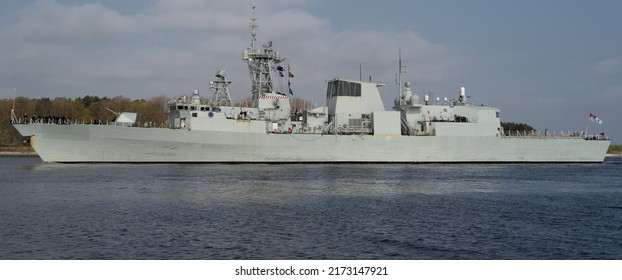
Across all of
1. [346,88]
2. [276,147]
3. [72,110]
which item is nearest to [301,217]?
[276,147]

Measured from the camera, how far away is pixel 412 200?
21203 mm

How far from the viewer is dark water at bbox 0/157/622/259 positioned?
1243cm

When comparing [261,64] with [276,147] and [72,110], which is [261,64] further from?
[72,110]

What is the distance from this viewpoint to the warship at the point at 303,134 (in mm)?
35438

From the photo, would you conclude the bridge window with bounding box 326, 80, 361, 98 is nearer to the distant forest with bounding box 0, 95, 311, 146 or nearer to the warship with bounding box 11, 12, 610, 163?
Result: the warship with bounding box 11, 12, 610, 163

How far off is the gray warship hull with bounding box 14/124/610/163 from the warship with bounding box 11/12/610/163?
66mm

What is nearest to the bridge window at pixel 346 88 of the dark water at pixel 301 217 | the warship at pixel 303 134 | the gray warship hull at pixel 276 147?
the warship at pixel 303 134

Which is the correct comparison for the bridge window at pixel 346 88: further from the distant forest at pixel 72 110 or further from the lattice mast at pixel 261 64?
the distant forest at pixel 72 110

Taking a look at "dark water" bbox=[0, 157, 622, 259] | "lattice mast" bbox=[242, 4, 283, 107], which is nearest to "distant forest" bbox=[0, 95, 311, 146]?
"lattice mast" bbox=[242, 4, 283, 107]

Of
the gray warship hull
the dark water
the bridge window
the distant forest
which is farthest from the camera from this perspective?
the distant forest

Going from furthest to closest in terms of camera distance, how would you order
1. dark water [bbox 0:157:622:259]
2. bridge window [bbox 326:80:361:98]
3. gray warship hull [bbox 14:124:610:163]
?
1. bridge window [bbox 326:80:361:98]
2. gray warship hull [bbox 14:124:610:163]
3. dark water [bbox 0:157:622:259]

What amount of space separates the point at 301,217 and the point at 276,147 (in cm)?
2183

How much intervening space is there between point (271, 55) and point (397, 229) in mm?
29670
